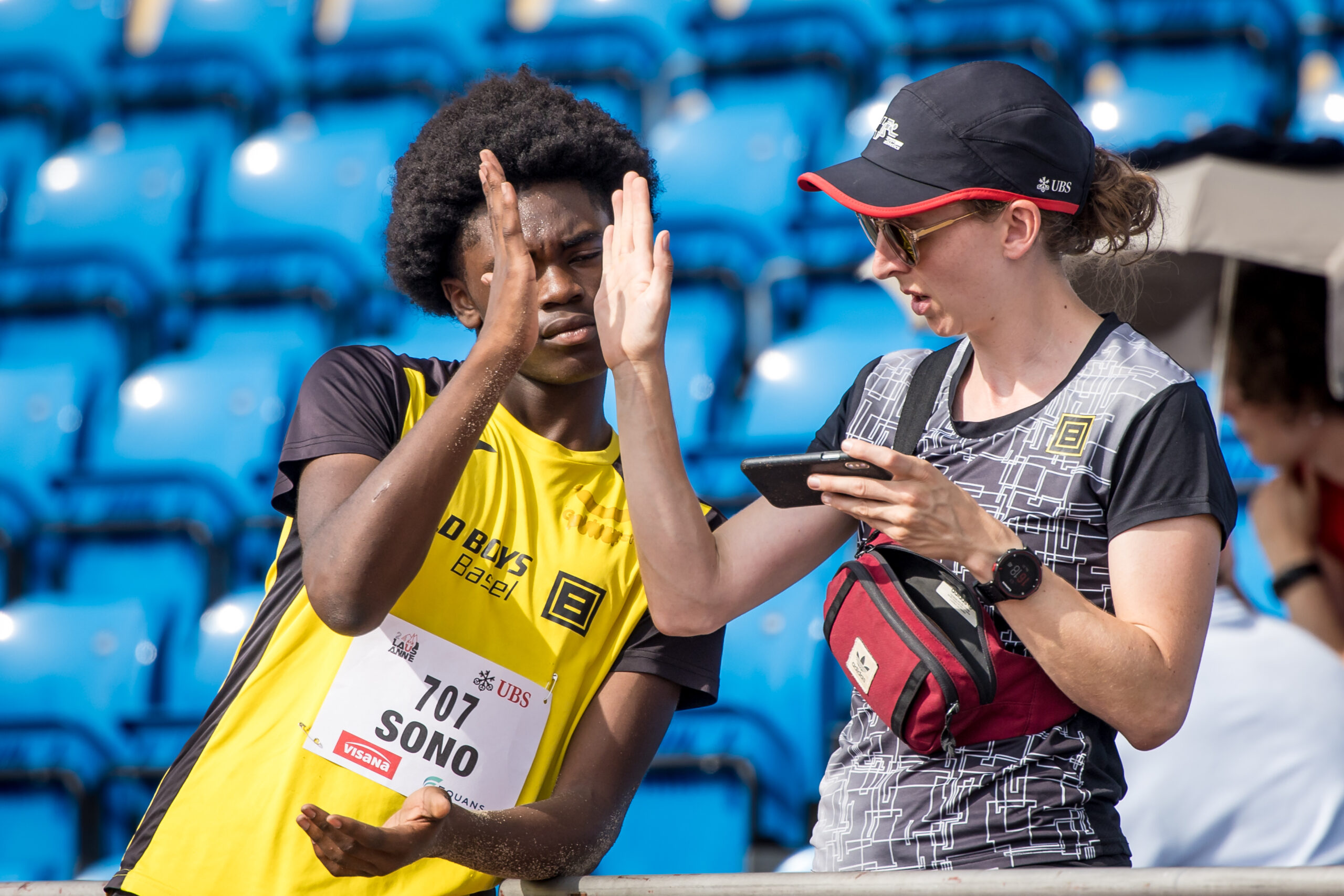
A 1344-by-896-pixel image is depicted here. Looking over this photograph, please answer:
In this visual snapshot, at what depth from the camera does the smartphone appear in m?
1.21

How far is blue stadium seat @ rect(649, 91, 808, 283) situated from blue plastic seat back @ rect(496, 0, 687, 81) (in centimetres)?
42

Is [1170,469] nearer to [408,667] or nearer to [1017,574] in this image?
[1017,574]

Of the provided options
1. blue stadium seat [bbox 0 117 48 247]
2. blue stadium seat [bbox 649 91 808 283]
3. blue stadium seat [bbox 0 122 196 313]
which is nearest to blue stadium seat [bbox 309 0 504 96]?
blue stadium seat [bbox 0 122 196 313]

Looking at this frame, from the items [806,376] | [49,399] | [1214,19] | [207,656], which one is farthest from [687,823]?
[1214,19]

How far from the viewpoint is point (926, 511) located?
1.20 metres

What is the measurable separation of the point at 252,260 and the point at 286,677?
278cm

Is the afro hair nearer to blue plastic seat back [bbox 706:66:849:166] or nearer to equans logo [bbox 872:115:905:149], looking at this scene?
equans logo [bbox 872:115:905:149]

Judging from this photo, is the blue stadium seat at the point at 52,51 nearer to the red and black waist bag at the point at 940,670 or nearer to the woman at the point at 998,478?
the woman at the point at 998,478

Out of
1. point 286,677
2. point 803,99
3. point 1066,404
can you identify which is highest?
point 803,99

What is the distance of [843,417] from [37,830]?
2.70m

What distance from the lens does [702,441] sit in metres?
3.32

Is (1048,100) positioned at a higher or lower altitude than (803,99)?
lower

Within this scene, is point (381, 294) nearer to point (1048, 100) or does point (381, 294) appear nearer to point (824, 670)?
point (824, 670)

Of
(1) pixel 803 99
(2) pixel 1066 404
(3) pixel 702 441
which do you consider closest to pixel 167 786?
(2) pixel 1066 404
